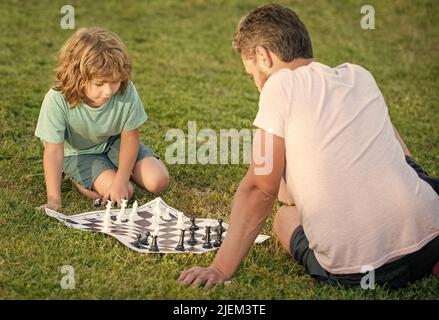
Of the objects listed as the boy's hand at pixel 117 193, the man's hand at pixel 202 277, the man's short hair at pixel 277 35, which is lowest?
the boy's hand at pixel 117 193

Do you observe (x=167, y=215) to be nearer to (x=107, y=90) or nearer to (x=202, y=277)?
(x=107, y=90)

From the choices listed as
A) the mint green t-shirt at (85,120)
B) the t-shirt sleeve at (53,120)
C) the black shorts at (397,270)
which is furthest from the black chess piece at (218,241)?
the t-shirt sleeve at (53,120)

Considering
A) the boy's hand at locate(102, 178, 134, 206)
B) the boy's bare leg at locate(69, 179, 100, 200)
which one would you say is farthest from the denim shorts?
the boy's hand at locate(102, 178, 134, 206)

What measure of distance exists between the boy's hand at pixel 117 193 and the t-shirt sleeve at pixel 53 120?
0.44 meters

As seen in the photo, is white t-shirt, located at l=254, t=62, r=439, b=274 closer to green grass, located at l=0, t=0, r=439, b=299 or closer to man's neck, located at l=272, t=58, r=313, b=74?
man's neck, located at l=272, t=58, r=313, b=74

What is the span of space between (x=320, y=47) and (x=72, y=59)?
4958 mm

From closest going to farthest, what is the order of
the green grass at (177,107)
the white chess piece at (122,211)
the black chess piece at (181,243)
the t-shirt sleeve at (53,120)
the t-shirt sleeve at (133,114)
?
the green grass at (177,107) < the black chess piece at (181,243) < the white chess piece at (122,211) < the t-shirt sleeve at (53,120) < the t-shirt sleeve at (133,114)

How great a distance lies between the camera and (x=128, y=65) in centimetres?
484

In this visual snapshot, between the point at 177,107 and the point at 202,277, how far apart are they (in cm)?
363

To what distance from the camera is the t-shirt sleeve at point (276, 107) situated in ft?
11.1

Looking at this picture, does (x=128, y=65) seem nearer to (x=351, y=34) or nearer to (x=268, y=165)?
(x=268, y=165)

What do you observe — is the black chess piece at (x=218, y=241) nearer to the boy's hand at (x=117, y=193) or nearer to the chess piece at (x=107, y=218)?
the chess piece at (x=107, y=218)

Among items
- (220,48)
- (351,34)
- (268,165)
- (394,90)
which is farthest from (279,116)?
(351,34)

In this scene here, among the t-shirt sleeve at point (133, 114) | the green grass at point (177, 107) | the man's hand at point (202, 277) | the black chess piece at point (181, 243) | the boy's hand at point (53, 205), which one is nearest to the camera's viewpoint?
the man's hand at point (202, 277)
